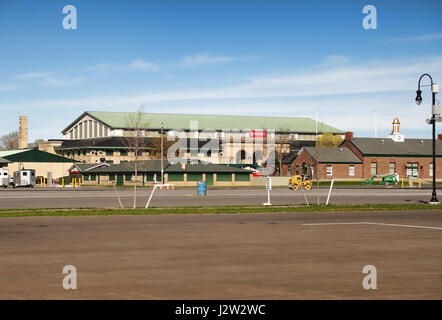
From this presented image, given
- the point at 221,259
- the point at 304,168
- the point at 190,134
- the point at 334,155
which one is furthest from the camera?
the point at 190,134

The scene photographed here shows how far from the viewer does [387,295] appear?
934cm

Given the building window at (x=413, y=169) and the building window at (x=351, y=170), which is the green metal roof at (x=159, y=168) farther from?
the building window at (x=413, y=169)

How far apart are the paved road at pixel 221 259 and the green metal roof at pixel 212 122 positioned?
123 metres

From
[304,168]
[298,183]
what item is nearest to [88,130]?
[304,168]

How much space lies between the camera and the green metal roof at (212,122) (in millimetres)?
144750

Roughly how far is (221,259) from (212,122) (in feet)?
457

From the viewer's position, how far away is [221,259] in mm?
13133

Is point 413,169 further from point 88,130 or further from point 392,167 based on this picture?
point 88,130

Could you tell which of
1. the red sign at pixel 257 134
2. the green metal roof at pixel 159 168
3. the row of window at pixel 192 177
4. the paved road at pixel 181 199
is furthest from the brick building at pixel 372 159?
the paved road at pixel 181 199

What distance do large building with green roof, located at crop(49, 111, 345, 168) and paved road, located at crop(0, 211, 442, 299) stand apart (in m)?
102

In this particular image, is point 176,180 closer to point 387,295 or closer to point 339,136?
point 339,136

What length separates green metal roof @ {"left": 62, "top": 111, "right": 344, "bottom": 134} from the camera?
145 m
